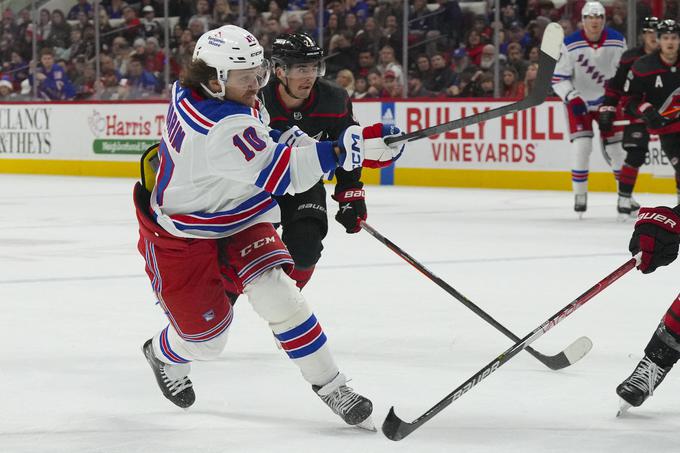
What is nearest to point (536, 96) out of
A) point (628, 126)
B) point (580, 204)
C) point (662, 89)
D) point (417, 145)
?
point (662, 89)

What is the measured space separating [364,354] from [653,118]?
170 inches

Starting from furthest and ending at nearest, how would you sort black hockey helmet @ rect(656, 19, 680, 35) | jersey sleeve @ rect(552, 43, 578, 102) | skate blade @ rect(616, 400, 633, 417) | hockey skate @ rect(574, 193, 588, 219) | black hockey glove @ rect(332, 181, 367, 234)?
jersey sleeve @ rect(552, 43, 578, 102) → hockey skate @ rect(574, 193, 588, 219) → black hockey helmet @ rect(656, 19, 680, 35) → black hockey glove @ rect(332, 181, 367, 234) → skate blade @ rect(616, 400, 633, 417)

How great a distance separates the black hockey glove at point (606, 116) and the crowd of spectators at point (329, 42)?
1875 millimetres

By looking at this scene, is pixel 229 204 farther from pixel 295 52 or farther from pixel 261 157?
pixel 295 52

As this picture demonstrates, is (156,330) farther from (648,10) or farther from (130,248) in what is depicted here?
(648,10)

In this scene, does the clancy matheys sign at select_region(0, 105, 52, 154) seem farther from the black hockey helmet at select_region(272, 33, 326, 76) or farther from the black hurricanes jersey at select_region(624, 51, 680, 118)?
the black hockey helmet at select_region(272, 33, 326, 76)

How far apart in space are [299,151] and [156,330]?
1.54m

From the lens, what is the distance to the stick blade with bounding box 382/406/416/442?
8.30ft

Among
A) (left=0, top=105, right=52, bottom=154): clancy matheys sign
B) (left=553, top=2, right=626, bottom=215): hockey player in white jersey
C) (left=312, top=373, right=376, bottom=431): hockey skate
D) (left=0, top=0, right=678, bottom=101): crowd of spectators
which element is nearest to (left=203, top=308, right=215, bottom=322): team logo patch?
(left=312, top=373, right=376, bottom=431): hockey skate

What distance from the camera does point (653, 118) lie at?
733 cm

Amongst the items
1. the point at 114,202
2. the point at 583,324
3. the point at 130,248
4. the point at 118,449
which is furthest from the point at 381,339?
the point at 114,202

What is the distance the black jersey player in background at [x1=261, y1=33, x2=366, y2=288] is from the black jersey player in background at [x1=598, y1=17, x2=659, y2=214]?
436 cm

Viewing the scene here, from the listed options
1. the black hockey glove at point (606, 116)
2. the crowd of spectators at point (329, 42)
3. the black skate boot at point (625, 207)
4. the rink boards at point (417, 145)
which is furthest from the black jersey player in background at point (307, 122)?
the rink boards at point (417, 145)

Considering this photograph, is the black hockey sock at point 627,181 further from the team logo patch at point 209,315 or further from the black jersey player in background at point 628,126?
the team logo patch at point 209,315
